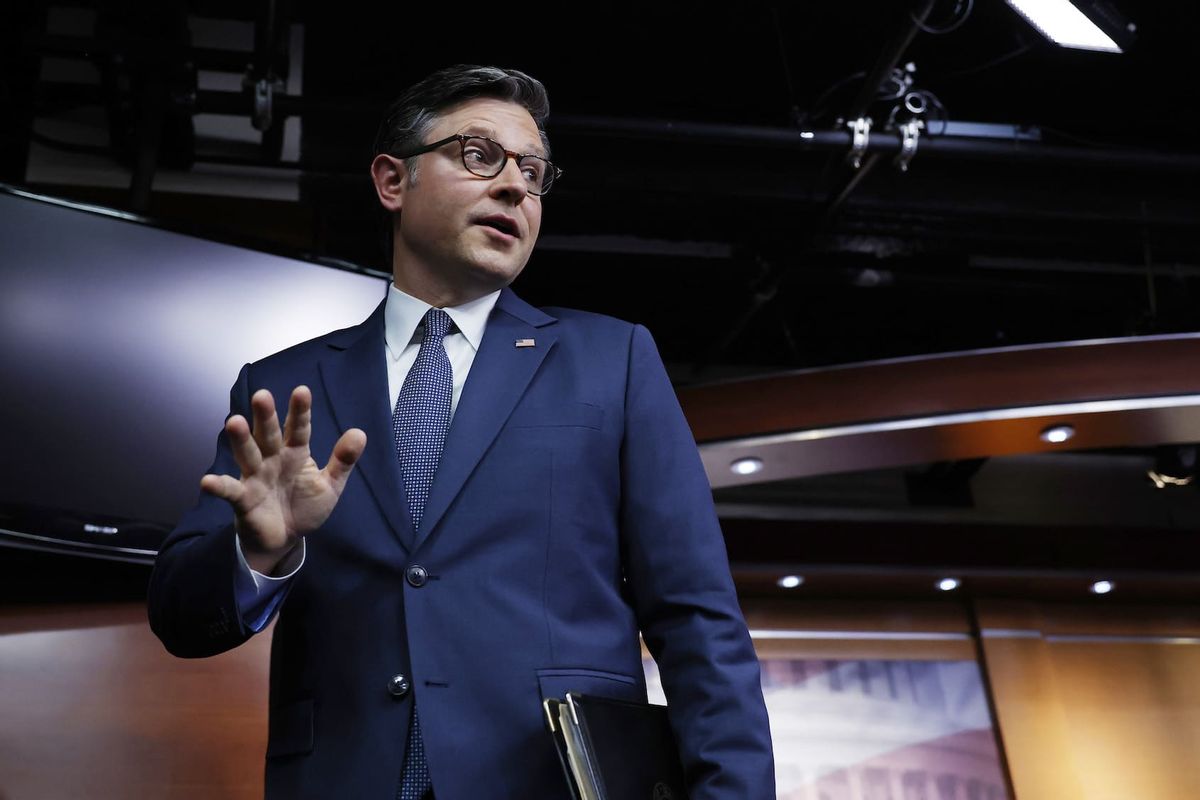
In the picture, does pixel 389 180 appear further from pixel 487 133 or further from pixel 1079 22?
pixel 1079 22

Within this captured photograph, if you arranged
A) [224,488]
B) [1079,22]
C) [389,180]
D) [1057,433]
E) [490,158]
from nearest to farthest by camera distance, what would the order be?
[224,488], [490,158], [389,180], [1079,22], [1057,433]

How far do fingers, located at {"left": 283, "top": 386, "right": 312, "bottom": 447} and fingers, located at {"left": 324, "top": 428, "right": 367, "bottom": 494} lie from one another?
33 mm

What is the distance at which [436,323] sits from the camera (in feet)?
5.09

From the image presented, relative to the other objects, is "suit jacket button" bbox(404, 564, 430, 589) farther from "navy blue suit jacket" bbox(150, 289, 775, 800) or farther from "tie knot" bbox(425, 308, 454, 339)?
"tie knot" bbox(425, 308, 454, 339)

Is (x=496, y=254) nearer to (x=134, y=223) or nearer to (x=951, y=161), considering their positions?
(x=134, y=223)

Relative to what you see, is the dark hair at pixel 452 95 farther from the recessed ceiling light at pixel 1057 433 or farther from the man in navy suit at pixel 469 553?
the recessed ceiling light at pixel 1057 433

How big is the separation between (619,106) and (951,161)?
1.45m

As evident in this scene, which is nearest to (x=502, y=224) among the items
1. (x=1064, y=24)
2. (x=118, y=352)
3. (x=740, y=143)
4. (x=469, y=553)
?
(x=469, y=553)

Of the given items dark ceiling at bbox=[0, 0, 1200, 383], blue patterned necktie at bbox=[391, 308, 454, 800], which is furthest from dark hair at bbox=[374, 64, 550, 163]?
dark ceiling at bbox=[0, 0, 1200, 383]

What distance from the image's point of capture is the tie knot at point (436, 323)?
1538mm

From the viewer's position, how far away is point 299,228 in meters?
4.36

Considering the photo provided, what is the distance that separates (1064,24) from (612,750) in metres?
3.16

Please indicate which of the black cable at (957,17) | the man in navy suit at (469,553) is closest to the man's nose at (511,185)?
the man in navy suit at (469,553)

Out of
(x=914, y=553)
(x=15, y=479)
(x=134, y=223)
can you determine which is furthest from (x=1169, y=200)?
(x=15, y=479)
